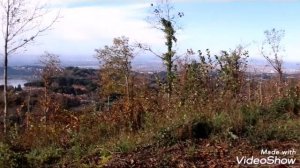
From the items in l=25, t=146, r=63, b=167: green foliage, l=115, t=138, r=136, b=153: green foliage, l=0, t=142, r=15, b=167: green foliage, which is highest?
l=115, t=138, r=136, b=153: green foliage

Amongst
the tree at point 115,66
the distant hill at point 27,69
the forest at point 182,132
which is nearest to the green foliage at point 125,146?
the forest at point 182,132

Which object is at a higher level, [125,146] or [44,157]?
[125,146]

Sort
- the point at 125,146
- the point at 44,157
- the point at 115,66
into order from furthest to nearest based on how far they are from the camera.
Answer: the point at 115,66, the point at 44,157, the point at 125,146

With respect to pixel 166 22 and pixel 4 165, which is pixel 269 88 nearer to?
pixel 4 165

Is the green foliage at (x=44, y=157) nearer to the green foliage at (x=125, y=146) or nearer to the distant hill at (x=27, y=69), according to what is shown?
the green foliage at (x=125, y=146)

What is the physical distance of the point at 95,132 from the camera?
1005 cm

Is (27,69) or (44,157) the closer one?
(44,157)

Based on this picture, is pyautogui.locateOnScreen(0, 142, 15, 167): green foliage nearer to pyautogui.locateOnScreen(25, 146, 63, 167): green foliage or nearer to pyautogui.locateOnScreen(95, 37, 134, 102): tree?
pyautogui.locateOnScreen(25, 146, 63, 167): green foliage

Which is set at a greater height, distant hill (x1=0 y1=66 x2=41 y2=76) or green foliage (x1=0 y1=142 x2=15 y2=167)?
distant hill (x1=0 y1=66 x2=41 y2=76)

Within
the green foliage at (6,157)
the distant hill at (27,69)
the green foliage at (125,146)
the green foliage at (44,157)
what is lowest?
the green foliage at (44,157)

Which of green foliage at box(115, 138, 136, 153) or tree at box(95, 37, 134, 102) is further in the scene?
tree at box(95, 37, 134, 102)

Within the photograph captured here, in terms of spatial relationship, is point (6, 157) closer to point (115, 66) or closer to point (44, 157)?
point (44, 157)

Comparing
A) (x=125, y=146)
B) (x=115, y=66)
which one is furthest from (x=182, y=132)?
(x=115, y=66)

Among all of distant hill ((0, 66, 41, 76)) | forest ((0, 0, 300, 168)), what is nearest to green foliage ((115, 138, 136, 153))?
forest ((0, 0, 300, 168))
